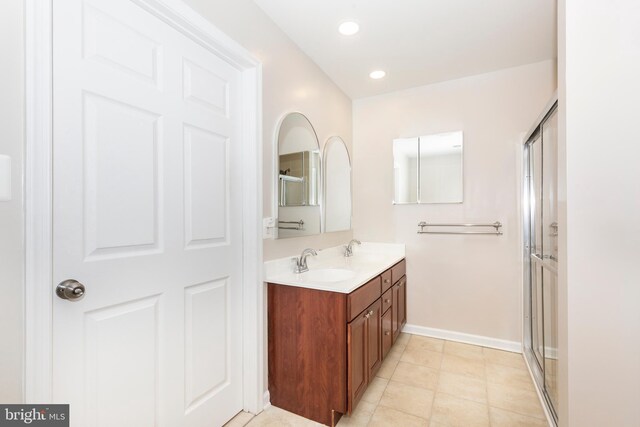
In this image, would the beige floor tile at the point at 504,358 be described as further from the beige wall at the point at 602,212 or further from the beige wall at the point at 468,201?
the beige wall at the point at 602,212

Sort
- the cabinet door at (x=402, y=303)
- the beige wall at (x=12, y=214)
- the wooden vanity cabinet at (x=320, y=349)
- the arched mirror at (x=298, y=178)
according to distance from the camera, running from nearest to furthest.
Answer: the beige wall at (x=12, y=214) → the wooden vanity cabinet at (x=320, y=349) → the arched mirror at (x=298, y=178) → the cabinet door at (x=402, y=303)

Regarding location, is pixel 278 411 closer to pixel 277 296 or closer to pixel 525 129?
pixel 277 296

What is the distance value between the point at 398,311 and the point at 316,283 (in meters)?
1.25

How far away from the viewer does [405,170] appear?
300 centimetres

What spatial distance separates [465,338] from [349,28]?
2772 millimetres

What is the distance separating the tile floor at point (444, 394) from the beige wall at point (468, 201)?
0.40 meters

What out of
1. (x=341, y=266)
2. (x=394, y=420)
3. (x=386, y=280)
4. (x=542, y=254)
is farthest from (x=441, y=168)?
(x=394, y=420)

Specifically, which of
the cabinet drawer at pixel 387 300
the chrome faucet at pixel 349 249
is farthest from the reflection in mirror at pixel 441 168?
the cabinet drawer at pixel 387 300

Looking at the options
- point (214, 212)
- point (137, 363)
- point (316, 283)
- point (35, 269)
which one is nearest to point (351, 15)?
point (214, 212)

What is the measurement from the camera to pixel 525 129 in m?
2.56

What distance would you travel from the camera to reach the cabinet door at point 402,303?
271 cm

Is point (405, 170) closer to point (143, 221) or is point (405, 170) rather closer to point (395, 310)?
point (395, 310)

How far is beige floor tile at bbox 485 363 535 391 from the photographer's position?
2098 mm

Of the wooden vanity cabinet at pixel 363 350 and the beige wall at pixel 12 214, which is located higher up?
the beige wall at pixel 12 214
